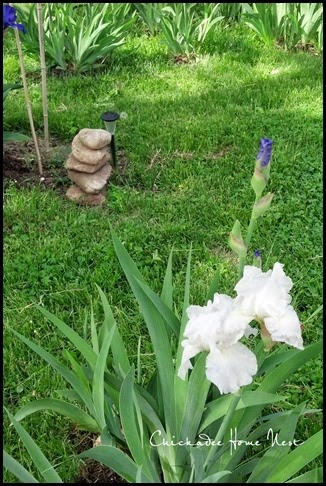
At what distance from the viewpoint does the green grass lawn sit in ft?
7.13

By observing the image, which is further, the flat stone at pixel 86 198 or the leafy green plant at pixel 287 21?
the leafy green plant at pixel 287 21

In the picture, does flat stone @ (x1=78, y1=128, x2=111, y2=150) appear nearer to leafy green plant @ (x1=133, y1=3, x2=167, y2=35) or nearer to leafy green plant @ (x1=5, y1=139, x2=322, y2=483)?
leafy green plant @ (x1=5, y1=139, x2=322, y2=483)

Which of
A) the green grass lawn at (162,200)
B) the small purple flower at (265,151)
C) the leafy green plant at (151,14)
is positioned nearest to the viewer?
the small purple flower at (265,151)

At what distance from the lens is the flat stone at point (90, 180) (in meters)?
2.82

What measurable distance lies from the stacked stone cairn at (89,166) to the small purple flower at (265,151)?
1680 mm

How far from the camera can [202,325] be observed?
1.09 meters

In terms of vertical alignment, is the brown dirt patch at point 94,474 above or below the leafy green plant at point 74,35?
below

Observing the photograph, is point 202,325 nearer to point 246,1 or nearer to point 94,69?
point 94,69

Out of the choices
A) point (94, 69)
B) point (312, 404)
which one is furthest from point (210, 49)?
point (312, 404)

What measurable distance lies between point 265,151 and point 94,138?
67.7 inches

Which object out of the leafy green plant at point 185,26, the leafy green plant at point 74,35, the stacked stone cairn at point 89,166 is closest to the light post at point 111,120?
the stacked stone cairn at point 89,166

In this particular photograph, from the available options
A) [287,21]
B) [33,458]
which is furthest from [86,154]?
[287,21]

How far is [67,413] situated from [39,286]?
33.1 inches

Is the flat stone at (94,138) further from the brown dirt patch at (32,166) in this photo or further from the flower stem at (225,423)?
the flower stem at (225,423)
